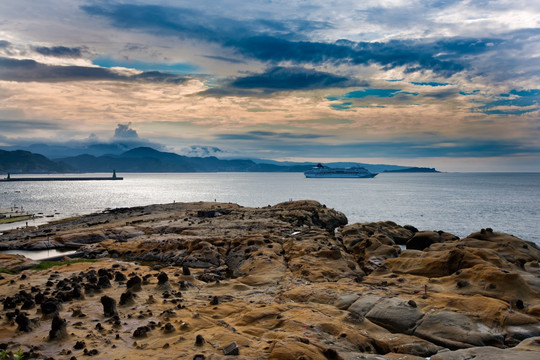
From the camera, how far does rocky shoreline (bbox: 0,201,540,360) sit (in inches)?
542

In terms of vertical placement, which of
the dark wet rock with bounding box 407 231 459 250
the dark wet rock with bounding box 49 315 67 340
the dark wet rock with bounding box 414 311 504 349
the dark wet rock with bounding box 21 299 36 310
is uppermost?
the dark wet rock with bounding box 49 315 67 340

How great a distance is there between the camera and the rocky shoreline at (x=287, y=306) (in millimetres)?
13766

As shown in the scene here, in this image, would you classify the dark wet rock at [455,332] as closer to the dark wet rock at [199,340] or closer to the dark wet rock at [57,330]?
the dark wet rock at [199,340]

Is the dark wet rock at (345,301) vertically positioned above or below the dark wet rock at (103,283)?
below

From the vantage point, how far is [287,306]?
61.5 ft

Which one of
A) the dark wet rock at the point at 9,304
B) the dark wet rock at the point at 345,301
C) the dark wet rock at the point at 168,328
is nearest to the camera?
the dark wet rock at the point at 168,328

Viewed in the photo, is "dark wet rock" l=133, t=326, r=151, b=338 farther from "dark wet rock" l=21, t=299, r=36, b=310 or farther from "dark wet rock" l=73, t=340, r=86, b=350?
"dark wet rock" l=21, t=299, r=36, b=310

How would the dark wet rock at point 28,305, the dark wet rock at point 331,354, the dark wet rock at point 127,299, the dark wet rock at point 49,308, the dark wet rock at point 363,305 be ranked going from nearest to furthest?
the dark wet rock at point 331,354 < the dark wet rock at point 49,308 < the dark wet rock at point 28,305 < the dark wet rock at point 363,305 < the dark wet rock at point 127,299

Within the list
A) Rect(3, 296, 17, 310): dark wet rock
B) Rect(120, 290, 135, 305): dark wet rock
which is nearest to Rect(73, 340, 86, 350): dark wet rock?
Rect(120, 290, 135, 305): dark wet rock

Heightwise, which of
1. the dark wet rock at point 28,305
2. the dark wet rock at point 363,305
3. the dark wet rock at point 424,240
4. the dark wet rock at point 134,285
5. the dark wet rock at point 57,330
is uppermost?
the dark wet rock at point 57,330

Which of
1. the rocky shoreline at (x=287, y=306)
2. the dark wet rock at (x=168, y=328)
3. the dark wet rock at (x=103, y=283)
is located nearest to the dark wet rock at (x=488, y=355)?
the rocky shoreline at (x=287, y=306)

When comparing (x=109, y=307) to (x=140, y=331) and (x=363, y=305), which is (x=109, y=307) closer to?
(x=140, y=331)

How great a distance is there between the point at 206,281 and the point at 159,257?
45.3 ft

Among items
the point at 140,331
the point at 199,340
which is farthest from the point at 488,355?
the point at 140,331
